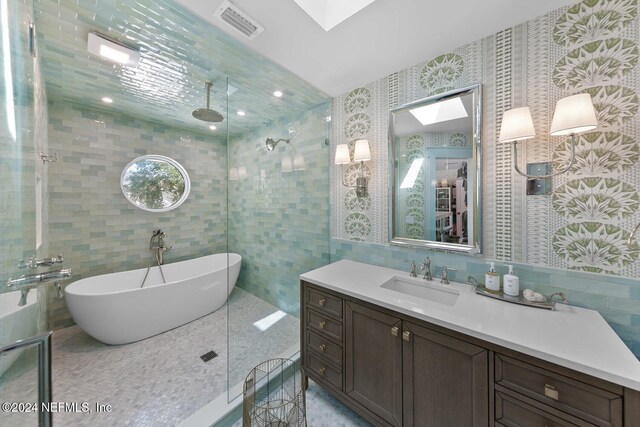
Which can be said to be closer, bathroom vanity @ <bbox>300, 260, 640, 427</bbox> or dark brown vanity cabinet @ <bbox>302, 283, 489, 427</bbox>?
bathroom vanity @ <bbox>300, 260, 640, 427</bbox>

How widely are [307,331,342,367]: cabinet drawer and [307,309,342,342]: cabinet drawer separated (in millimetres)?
49

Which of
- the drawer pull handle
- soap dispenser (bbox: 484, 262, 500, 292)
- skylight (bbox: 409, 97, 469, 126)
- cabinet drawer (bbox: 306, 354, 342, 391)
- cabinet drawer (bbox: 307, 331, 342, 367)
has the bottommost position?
cabinet drawer (bbox: 306, 354, 342, 391)

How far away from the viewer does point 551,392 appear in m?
0.79

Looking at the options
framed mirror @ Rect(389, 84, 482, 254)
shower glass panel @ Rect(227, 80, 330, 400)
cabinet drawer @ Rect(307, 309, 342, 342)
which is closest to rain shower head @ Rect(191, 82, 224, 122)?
shower glass panel @ Rect(227, 80, 330, 400)

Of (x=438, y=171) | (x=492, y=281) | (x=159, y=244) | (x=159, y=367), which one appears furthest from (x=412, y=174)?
(x=159, y=244)

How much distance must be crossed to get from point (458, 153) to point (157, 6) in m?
2.04

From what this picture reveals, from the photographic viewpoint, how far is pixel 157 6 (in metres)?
1.25

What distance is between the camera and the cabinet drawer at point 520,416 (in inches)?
31.0

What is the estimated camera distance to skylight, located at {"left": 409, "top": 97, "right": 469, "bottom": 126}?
4.87 feet

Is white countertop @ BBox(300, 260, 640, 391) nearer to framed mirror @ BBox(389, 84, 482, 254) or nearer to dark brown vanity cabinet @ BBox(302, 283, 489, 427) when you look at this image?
dark brown vanity cabinet @ BBox(302, 283, 489, 427)

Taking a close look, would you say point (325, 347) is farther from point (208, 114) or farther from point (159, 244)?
point (159, 244)

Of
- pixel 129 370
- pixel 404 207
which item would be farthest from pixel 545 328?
pixel 129 370

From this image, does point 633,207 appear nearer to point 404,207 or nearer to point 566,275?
point 566,275

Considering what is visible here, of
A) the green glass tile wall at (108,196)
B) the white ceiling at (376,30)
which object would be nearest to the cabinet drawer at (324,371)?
the white ceiling at (376,30)
